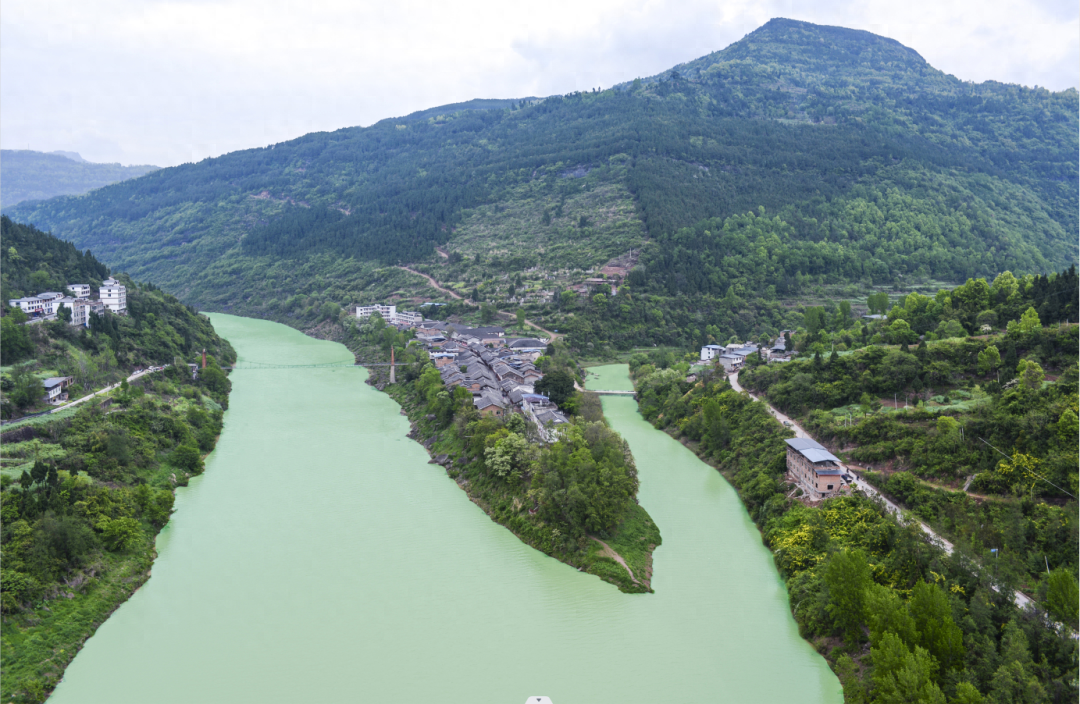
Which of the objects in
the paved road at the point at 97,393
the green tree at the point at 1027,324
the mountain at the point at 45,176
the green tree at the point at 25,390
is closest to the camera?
the green tree at the point at 1027,324

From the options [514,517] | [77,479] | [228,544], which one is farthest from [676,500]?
[77,479]

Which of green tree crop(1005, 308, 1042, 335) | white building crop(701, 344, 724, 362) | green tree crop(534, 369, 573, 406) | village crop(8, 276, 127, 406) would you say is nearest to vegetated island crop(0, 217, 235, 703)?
village crop(8, 276, 127, 406)

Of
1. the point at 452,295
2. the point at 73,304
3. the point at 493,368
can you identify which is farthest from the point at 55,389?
the point at 452,295

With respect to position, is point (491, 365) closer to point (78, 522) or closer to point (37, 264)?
point (78, 522)

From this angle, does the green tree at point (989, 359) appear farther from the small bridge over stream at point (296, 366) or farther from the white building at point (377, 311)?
the white building at point (377, 311)

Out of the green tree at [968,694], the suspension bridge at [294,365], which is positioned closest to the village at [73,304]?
the suspension bridge at [294,365]

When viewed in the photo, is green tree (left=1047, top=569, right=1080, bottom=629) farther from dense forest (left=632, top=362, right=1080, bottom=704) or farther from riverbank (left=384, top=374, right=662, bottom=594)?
riverbank (left=384, top=374, right=662, bottom=594)
